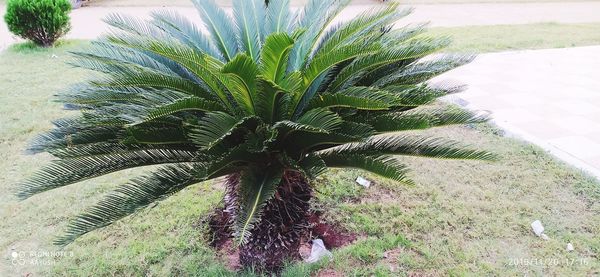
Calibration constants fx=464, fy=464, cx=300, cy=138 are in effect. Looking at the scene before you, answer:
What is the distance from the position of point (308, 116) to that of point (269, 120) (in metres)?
0.23

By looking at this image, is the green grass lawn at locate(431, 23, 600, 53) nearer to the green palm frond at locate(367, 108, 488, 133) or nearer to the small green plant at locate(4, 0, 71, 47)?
the green palm frond at locate(367, 108, 488, 133)

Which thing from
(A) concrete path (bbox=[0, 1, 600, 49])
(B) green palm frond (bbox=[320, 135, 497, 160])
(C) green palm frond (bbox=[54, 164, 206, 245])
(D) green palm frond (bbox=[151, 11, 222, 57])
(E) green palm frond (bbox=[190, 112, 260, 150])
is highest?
(D) green palm frond (bbox=[151, 11, 222, 57])

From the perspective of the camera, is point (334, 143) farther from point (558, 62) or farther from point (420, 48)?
point (558, 62)

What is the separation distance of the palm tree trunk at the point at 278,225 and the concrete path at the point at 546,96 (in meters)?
2.59

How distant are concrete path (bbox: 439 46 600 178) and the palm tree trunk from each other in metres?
2.59

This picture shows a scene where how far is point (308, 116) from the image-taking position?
2.16m

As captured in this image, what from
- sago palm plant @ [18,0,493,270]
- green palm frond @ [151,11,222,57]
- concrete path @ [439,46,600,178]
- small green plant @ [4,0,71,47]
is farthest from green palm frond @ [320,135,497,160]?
small green plant @ [4,0,71,47]

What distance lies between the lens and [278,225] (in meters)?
2.67

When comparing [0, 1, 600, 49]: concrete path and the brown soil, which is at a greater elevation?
the brown soil

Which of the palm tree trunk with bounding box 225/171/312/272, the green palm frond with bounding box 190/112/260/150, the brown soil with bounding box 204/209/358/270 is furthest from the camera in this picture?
the brown soil with bounding box 204/209/358/270

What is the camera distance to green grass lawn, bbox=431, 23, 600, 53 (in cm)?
768

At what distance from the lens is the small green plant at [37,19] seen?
7699 mm

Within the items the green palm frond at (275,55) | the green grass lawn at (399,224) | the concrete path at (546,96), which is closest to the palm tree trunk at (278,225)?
the green grass lawn at (399,224)

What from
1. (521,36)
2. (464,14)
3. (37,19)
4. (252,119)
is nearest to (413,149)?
(252,119)
